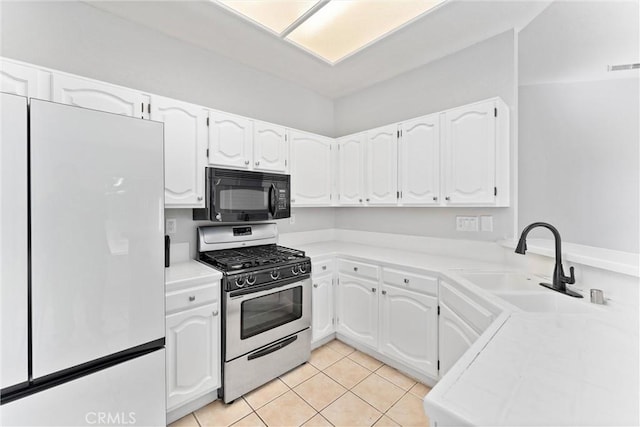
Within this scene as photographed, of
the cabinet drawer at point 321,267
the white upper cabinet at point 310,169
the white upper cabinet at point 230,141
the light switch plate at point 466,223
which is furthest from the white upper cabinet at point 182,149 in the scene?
the light switch plate at point 466,223

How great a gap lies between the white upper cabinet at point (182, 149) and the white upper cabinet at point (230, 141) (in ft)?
0.22

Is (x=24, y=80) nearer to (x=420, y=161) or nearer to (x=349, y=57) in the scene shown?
(x=349, y=57)

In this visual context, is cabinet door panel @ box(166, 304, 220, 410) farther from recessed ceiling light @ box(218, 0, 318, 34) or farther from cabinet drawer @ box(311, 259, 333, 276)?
recessed ceiling light @ box(218, 0, 318, 34)

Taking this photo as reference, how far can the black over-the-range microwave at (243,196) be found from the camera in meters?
2.07

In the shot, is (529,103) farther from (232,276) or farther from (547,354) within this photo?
(232,276)

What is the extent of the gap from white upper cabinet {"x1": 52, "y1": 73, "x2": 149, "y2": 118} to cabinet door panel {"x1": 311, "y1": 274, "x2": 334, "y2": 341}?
6.15 feet

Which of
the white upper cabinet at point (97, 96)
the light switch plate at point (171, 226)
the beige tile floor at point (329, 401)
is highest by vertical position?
the white upper cabinet at point (97, 96)

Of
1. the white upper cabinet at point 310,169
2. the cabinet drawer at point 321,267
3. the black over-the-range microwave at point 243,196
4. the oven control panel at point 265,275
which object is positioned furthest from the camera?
the white upper cabinet at point 310,169

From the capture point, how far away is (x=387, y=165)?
2.60 metres

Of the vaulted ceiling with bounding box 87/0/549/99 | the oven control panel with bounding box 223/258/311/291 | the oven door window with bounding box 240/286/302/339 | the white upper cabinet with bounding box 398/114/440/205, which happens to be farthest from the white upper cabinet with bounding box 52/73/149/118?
the white upper cabinet with bounding box 398/114/440/205

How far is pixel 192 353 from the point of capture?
1.72m

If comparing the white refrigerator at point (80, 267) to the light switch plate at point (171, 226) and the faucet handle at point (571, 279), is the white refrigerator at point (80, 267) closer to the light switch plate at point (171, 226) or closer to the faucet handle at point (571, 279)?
the light switch plate at point (171, 226)

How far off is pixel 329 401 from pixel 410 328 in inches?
31.4

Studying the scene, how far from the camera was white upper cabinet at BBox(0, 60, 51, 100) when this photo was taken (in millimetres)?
1386
